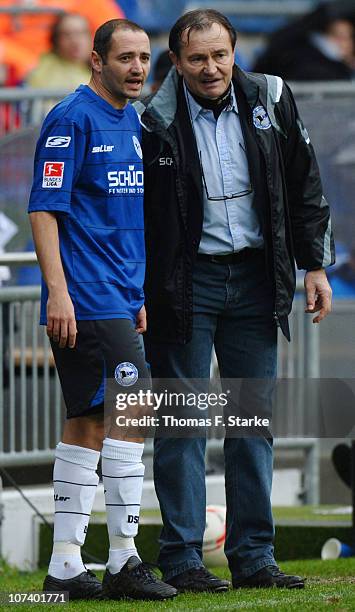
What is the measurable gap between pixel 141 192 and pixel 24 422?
2898mm

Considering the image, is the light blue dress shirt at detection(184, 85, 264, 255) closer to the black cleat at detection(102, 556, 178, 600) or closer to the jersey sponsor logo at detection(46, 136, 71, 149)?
the jersey sponsor logo at detection(46, 136, 71, 149)

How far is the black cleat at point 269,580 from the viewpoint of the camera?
577cm

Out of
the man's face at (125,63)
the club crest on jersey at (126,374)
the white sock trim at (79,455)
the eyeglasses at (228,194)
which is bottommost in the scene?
the white sock trim at (79,455)

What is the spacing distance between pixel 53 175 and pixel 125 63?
50 cm

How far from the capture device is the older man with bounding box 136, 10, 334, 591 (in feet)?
19.1

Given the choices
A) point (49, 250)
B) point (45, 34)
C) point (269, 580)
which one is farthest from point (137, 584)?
point (45, 34)

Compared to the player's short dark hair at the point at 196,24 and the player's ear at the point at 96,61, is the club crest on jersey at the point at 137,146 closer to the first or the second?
the player's ear at the point at 96,61

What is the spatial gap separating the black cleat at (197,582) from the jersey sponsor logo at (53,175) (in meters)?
1.53

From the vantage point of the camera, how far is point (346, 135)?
1079 centimetres

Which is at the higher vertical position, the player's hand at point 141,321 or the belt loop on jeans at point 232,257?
the belt loop on jeans at point 232,257

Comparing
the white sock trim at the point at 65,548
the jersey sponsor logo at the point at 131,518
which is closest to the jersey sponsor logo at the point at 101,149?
the jersey sponsor logo at the point at 131,518

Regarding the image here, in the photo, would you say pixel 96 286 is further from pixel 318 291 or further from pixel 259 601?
pixel 259 601

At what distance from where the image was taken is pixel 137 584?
550cm

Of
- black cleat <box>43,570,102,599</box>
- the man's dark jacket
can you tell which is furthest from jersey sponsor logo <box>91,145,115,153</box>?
black cleat <box>43,570,102,599</box>
